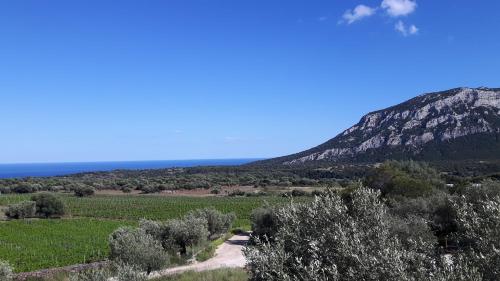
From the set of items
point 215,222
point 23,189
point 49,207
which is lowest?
point 215,222

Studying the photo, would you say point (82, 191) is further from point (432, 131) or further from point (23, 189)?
point (432, 131)

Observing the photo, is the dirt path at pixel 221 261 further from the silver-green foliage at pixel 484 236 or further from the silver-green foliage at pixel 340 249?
the silver-green foliage at pixel 484 236

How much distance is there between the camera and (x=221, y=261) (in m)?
33.9

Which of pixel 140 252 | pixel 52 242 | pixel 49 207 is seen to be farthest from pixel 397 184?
pixel 49 207

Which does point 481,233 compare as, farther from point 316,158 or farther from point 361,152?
point 316,158

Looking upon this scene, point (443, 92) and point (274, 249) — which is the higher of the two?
point (443, 92)

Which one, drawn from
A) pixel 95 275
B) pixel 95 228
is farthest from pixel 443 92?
pixel 95 275

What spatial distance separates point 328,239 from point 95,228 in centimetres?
5234

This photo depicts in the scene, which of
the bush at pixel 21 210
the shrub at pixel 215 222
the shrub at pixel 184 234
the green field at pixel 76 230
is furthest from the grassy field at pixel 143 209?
the shrub at pixel 184 234

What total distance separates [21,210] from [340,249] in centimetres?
7007

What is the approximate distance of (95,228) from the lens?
56906mm

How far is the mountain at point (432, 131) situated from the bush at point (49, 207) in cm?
9019

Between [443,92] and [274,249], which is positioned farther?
[443,92]

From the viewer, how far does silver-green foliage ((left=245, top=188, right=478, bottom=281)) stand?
24.6ft
